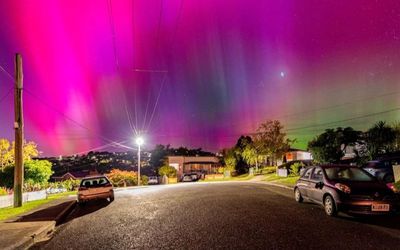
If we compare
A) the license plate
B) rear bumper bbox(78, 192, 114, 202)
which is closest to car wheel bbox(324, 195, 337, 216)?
the license plate

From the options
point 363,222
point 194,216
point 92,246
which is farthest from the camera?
point 194,216

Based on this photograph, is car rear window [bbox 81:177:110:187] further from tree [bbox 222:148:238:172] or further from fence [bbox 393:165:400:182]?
tree [bbox 222:148:238:172]

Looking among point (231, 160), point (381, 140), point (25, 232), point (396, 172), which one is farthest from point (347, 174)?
point (231, 160)

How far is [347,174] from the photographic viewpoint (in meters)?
10.6

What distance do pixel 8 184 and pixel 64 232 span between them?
78.2 ft

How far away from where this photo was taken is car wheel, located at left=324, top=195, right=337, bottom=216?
9688 millimetres

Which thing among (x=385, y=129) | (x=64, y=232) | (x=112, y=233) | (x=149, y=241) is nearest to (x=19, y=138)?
(x=64, y=232)

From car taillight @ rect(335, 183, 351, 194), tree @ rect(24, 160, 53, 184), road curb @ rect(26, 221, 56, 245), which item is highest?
tree @ rect(24, 160, 53, 184)

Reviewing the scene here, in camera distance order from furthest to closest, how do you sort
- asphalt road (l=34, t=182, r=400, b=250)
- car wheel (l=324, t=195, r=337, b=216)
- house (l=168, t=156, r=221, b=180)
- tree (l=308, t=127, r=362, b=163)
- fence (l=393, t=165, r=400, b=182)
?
1. house (l=168, t=156, r=221, b=180)
2. tree (l=308, t=127, r=362, b=163)
3. fence (l=393, t=165, r=400, b=182)
4. car wheel (l=324, t=195, r=337, b=216)
5. asphalt road (l=34, t=182, r=400, b=250)

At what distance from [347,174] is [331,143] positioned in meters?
35.4

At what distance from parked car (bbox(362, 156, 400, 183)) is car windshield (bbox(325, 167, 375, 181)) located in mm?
6159

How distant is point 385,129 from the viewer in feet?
117

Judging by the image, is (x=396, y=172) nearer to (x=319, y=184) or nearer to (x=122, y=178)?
(x=319, y=184)

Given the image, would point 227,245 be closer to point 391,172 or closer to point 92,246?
point 92,246
